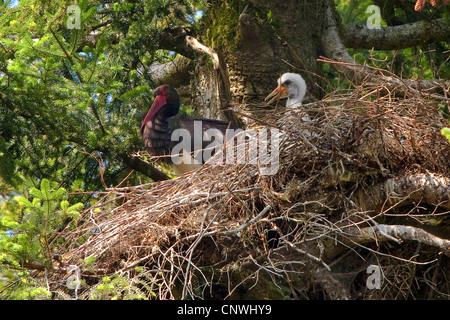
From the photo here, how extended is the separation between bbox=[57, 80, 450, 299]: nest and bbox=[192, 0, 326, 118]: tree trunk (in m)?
1.28

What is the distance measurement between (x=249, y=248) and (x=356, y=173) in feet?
2.75

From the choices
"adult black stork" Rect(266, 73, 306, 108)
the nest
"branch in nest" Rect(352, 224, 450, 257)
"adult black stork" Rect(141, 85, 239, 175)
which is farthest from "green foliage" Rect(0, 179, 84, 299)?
"adult black stork" Rect(266, 73, 306, 108)

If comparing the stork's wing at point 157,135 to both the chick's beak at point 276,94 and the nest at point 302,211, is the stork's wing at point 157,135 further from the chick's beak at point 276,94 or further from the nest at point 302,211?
the nest at point 302,211

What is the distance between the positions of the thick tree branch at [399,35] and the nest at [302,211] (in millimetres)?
2173

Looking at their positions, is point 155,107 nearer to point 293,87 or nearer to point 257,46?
point 257,46

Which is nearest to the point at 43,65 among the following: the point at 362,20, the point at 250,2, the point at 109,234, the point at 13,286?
the point at 109,234

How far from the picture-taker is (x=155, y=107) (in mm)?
5602

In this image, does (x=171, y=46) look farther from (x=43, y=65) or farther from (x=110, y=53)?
(x=43, y=65)

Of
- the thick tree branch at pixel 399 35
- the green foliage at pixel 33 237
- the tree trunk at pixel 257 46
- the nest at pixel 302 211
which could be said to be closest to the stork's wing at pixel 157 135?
the tree trunk at pixel 257 46

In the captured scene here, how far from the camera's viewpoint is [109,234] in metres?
3.87

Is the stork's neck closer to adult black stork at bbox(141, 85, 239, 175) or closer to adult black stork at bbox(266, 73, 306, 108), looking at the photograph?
adult black stork at bbox(266, 73, 306, 108)

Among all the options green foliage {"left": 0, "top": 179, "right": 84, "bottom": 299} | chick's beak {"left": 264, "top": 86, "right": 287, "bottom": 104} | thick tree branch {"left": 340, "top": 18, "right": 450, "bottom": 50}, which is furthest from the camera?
thick tree branch {"left": 340, "top": 18, "right": 450, "bottom": 50}

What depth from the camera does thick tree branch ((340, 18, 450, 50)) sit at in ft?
19.3

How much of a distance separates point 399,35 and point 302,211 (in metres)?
2.87
